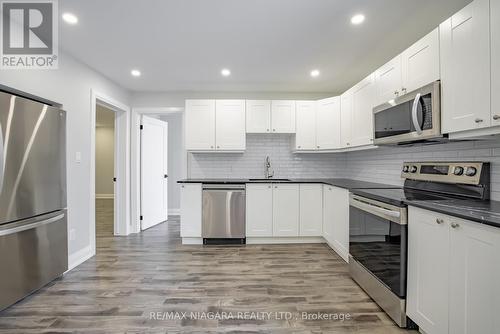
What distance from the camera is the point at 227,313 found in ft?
6.63

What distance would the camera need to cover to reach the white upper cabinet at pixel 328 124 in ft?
12.3

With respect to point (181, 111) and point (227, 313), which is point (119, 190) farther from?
point (227, 313)

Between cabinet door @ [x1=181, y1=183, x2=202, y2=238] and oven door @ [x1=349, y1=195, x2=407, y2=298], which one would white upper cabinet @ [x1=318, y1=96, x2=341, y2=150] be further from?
cabinet door @ [x1=181, y1=183, x2=202, y2=238]

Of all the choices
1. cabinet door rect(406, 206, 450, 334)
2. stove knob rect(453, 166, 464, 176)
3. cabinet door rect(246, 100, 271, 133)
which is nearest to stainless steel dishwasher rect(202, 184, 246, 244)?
cabinet door rect(246, 100, 271, 133)

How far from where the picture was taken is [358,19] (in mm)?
2203

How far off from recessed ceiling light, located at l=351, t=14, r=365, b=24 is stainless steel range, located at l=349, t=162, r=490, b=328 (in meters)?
1.39

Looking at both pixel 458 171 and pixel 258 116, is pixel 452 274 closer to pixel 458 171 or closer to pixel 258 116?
pixel 458 171

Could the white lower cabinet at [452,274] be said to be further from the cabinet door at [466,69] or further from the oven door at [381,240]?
the cabinet door at [466,69]

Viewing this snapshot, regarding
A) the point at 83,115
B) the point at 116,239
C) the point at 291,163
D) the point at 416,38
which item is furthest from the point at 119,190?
the point at 416,38

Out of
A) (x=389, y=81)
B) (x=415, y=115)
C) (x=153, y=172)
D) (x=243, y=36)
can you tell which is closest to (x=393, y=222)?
(x=415, y=115)

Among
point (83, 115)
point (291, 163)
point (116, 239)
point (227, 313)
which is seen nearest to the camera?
point (227, 313)

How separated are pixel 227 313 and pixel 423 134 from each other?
2026 mm

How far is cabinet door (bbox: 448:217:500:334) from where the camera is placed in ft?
3.87

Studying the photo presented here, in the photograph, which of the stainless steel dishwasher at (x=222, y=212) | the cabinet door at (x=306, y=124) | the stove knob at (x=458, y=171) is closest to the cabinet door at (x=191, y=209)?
the stainless steel dishwasher at (x=222, y=212)
